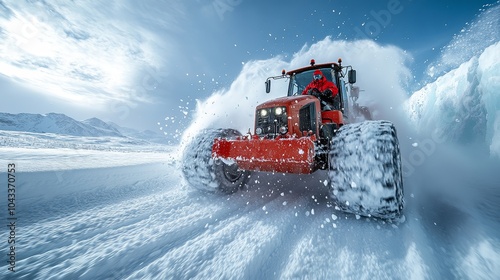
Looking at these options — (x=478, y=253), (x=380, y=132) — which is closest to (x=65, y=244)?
(x=380, y=132)

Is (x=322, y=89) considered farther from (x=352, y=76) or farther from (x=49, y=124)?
(x=49, y=124)

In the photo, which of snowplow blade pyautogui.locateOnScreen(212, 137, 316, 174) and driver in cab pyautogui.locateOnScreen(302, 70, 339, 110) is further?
driver in cab pyautogui.locateOnScreen(302, 70, 339, 110)

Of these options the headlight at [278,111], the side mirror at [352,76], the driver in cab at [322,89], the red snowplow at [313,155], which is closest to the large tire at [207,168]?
the red snowplow at [313,155]

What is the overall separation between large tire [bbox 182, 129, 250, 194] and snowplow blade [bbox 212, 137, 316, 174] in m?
0.24

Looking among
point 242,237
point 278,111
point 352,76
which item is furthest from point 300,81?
point 242,237

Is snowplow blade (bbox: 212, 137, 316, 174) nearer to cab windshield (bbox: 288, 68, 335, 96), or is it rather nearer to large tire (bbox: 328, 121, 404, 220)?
large tire (bbox: 328, 121, 404, 220)

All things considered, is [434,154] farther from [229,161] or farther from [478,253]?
[229,161]

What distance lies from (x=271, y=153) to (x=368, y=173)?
1082mm

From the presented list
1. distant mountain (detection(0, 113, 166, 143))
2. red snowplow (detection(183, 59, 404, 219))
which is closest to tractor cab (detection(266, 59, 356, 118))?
red snowplow (detection(183, 59, 404, 219))

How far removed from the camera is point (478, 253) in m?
1.85

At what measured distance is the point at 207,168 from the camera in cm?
342

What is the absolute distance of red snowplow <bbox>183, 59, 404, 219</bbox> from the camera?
230 cm

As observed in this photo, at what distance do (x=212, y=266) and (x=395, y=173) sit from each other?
199 centimetres

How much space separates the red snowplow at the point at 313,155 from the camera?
7.55 ft
